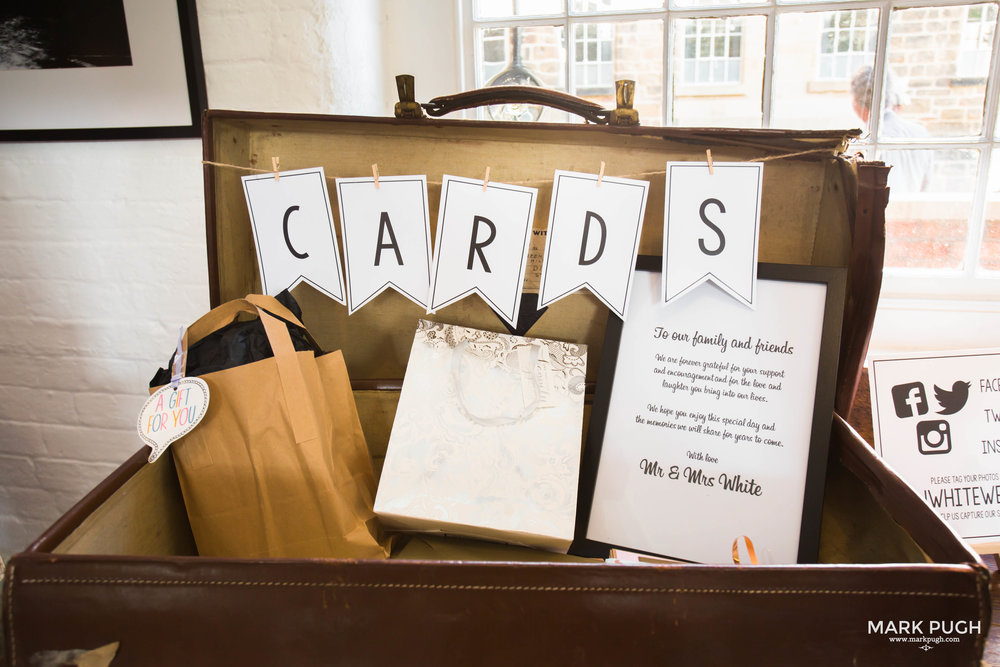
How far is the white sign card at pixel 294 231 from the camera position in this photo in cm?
90

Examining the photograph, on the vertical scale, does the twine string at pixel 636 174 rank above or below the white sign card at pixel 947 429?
above

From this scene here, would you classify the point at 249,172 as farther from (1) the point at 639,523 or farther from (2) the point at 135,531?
(1) the point at 639,523

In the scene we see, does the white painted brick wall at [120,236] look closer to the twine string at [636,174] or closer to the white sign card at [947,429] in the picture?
the twine string at [636,174]

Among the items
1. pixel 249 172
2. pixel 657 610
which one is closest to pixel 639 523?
pixel 657 610

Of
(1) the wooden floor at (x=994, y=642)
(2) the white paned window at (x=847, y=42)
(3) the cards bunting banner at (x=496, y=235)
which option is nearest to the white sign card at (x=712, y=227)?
(3) the cards bunting banner at (x=496, y=235)

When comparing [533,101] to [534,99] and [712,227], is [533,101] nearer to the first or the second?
[534,99]

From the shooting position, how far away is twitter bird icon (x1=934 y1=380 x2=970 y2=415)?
872 mm

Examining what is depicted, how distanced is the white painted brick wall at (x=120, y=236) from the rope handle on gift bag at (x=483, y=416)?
77 cm

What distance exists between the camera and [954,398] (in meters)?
0.87

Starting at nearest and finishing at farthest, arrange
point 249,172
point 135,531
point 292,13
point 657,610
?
point 657,610 < point 135,531 < point 249,172 < point 292,13

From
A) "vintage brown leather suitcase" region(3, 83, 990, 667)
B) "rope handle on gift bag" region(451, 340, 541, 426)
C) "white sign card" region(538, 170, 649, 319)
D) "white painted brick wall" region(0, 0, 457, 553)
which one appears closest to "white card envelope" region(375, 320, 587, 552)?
"rope handle on gift bag" region(451, 340, 541, 426)

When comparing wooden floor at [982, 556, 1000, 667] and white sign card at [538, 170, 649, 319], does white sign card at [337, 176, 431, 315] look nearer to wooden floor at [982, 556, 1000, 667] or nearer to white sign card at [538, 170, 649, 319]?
white sign card at [538, 170, 649, 319]

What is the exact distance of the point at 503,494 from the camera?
797 millimetres

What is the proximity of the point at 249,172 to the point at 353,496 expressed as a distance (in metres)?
0.55
